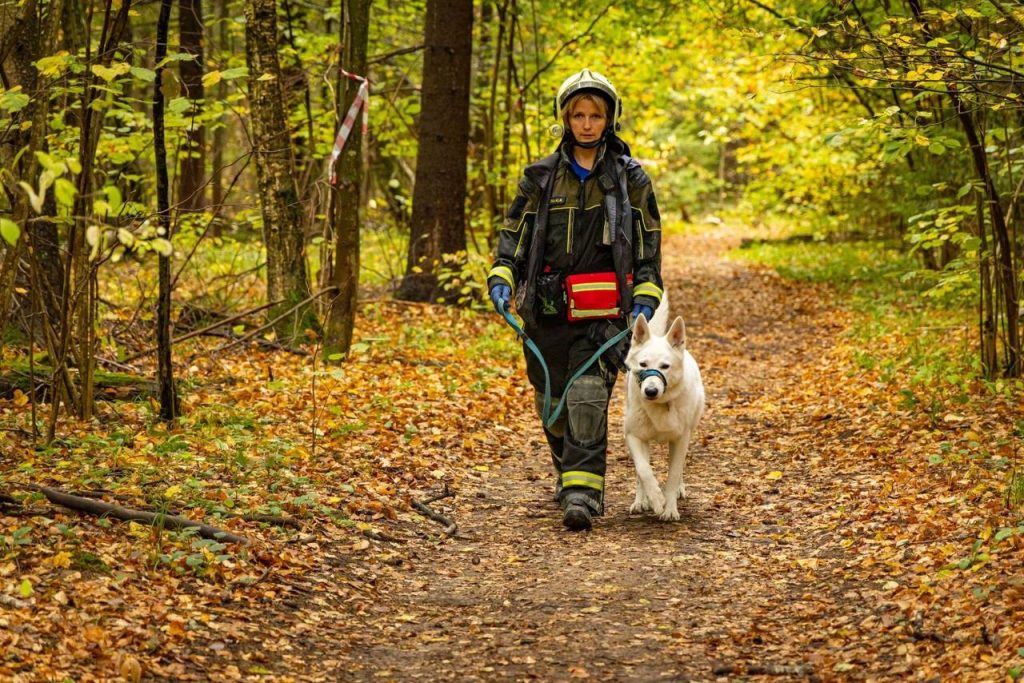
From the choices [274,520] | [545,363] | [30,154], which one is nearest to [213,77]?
[30,154]

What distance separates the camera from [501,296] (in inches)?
247

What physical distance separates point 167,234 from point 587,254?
2911 millimetres

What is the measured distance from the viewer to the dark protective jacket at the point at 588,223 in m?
6.30

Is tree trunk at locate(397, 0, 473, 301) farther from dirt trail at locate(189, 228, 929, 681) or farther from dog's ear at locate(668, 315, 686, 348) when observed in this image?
dog's ear at locate(668, 315, 686, 348)

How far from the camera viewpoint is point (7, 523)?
15.6 ft

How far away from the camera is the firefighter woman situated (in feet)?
20.6

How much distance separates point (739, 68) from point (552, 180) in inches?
629

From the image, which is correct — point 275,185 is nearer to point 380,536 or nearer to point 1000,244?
point 380,536

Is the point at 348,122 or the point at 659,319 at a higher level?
the point at 348,122

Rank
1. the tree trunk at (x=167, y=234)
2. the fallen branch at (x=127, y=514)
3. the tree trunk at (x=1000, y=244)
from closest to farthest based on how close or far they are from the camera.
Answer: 1. the fallen branch at (x=127, y=514)
2. the tree trunk at (x=167, y=234)
3. the tree trunk at (x=1000, y=244)

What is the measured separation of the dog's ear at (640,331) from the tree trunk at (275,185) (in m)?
5.09

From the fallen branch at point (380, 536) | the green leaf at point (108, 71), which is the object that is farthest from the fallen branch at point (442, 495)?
the green leaf at point (108, 71)

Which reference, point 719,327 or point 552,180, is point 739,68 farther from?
point 552,180

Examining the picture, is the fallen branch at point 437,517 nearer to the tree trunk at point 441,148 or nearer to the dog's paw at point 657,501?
the dog's paw at point 657,501
